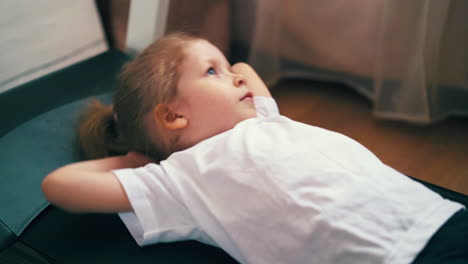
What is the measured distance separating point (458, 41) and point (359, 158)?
79cm

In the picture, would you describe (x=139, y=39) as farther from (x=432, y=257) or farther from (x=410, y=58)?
(x=432, y=257)

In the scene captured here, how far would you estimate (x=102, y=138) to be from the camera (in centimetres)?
95

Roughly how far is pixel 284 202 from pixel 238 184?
0.08 meters

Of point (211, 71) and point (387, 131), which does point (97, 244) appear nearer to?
point (211, 71)

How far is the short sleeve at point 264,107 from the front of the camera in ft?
3.08

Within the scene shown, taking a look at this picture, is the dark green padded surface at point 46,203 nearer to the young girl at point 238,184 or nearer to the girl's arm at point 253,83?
the young girl at point 238,184

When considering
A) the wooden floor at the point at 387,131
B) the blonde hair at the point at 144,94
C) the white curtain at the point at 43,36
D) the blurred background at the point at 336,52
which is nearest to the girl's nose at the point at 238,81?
the blonde hair at the point at 144,94

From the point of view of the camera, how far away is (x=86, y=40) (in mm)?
1544

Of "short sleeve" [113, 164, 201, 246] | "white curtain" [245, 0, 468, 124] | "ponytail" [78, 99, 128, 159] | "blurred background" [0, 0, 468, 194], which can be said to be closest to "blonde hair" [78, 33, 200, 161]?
"ponytail" [78, 99, 128, 159]

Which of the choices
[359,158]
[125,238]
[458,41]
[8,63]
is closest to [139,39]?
[8,63]

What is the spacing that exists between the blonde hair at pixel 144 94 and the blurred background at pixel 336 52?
48 cm

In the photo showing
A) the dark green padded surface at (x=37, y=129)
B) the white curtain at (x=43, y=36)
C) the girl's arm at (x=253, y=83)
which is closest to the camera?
the dark green padded surface at (x=37, y=129)

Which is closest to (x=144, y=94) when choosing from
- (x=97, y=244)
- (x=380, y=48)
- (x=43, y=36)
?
(x=97, y=244)

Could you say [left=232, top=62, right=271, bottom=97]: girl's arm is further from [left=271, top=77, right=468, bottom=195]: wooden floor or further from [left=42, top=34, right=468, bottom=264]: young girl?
[left=271, top=77, right=468, bottom=195]: wooden floor
